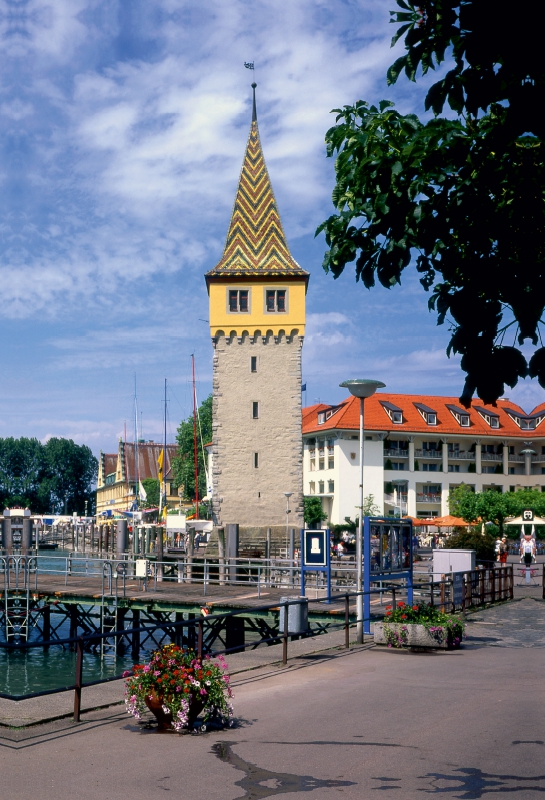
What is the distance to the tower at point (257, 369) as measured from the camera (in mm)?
55312

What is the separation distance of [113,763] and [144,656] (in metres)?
25.2

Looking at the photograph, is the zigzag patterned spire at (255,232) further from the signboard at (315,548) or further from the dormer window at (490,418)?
the dormer window at (490,418)

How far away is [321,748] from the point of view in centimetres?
848

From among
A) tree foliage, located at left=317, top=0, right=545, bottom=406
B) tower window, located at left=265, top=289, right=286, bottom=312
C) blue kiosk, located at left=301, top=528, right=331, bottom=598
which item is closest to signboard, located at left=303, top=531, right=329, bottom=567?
blue kiosk, located at left=301, top=528, right=331, bottom=598

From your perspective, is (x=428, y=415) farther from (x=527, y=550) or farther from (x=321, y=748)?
(x=321, y=748)

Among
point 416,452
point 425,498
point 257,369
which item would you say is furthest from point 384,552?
point 416,452

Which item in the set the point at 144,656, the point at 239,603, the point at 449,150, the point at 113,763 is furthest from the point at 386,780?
the point at 144,656

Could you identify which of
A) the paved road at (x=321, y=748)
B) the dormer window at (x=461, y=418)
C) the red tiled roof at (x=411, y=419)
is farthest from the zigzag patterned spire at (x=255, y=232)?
the paved road at (x=321, y=748)

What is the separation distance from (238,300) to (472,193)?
177ft

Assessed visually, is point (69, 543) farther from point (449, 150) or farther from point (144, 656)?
point (449, 150)

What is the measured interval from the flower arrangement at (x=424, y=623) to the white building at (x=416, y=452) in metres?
66.7

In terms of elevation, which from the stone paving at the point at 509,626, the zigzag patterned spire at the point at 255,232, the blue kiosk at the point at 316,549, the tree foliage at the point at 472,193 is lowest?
the stone paving at the point at 509,626

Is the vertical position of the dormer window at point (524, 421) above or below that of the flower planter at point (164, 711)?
above

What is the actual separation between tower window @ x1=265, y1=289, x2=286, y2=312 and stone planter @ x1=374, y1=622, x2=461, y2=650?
43.8 m
